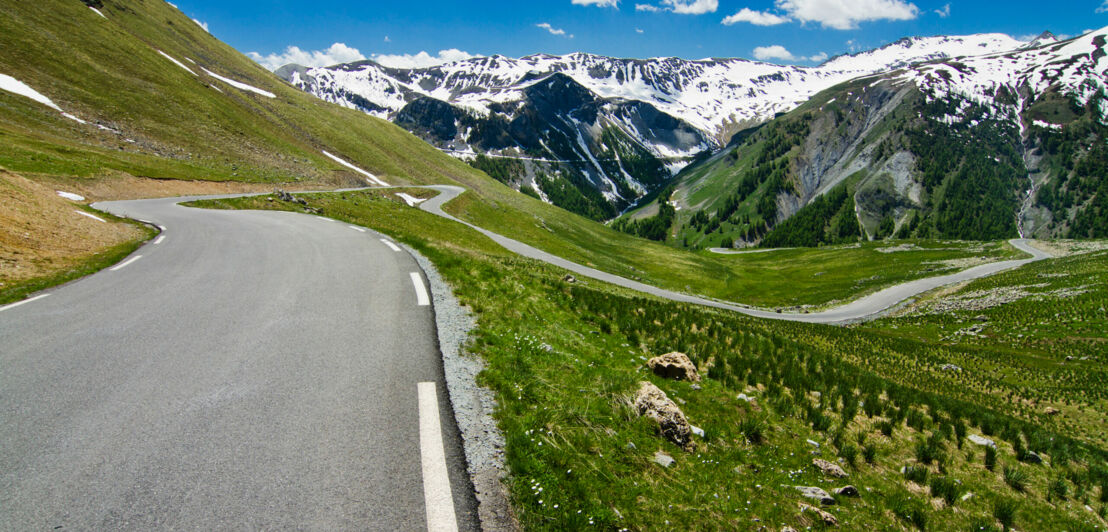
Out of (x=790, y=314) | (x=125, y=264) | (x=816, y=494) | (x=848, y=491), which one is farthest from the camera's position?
(x=790, y=314)

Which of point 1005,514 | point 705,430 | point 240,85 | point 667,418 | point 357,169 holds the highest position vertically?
point 240,85

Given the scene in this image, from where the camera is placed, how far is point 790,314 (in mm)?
58094

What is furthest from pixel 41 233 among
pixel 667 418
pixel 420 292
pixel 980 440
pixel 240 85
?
pixel 240 85

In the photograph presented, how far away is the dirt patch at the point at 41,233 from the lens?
1469 cm

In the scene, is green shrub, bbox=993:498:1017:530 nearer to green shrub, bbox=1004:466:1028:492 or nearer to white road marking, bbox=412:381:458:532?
green shrub, bbox=1004:466:1028:492

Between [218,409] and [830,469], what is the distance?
10.8m

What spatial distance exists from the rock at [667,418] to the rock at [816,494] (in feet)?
6.43

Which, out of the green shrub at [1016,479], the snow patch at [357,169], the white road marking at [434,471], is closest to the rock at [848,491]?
the green shrub at [1016,479]

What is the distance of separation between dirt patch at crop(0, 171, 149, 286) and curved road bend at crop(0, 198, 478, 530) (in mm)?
4968

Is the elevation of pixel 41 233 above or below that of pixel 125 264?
above

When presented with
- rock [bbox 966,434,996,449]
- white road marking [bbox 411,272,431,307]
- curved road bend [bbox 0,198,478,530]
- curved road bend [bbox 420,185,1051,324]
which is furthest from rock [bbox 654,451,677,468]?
curved road bend [bbox 420,185,1051,324]

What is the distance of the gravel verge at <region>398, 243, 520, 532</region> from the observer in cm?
463

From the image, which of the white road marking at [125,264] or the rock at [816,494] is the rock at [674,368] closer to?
the rock at [816,494]

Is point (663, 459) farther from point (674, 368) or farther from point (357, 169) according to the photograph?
point (357, 169)
